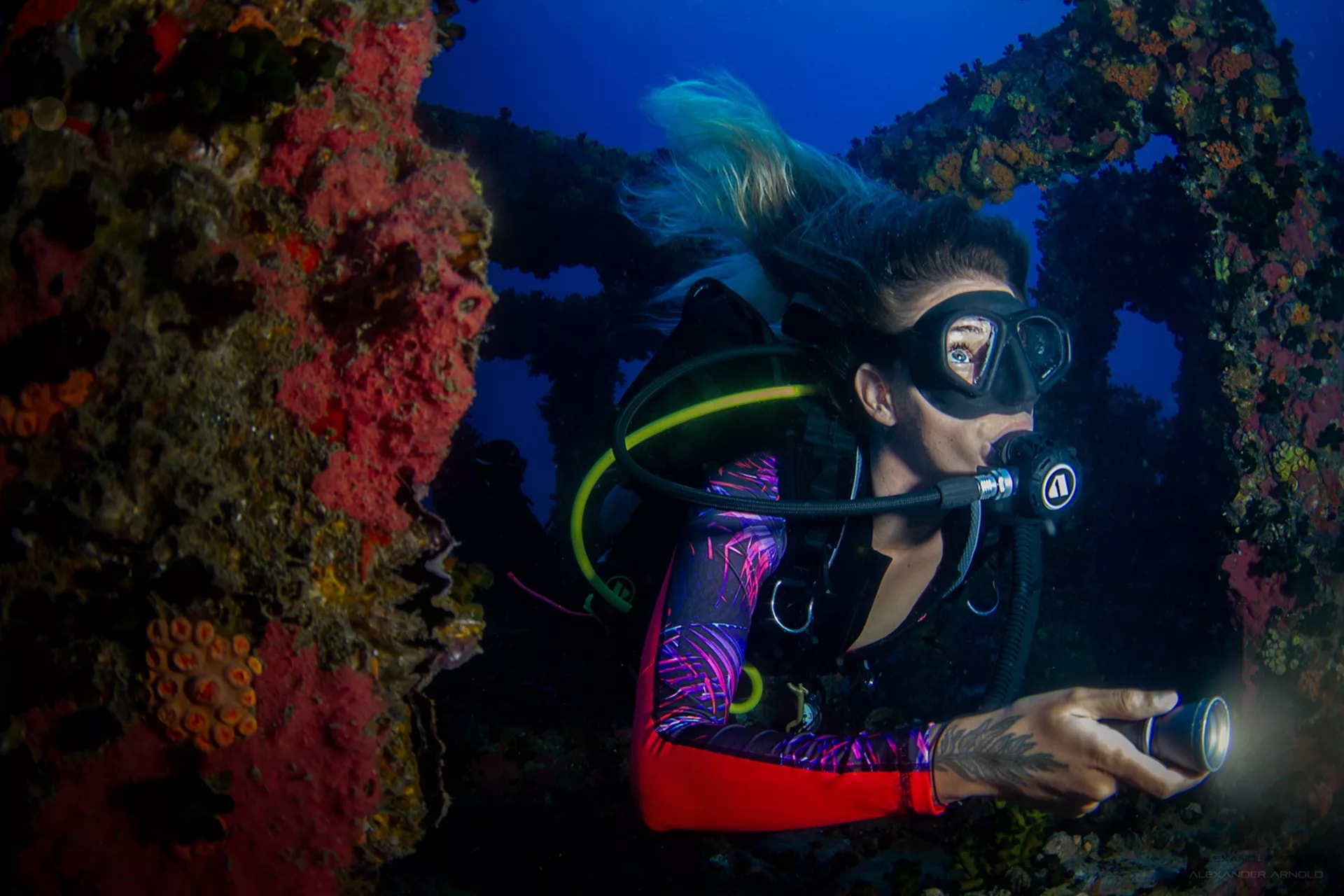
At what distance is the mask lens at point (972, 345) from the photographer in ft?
10.4

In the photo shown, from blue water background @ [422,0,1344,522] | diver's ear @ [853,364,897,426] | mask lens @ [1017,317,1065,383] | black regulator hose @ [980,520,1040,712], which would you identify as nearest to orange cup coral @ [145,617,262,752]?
black regulator hose @ [980,520,1040,712]

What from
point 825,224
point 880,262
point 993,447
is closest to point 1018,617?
point 993,447

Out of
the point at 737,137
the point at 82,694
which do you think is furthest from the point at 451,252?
the point at 737,137

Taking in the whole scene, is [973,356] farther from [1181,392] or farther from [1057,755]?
[1181,392]

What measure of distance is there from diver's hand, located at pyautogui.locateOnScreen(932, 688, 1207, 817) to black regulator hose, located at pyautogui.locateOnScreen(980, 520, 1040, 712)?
2.24 feet

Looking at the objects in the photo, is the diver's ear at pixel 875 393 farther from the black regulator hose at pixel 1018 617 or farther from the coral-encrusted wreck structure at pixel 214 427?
the coral-encrusted wreck structure at pixel 214 427

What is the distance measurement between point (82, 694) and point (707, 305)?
2986mm

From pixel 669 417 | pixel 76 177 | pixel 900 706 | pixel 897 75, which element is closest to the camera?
pixel 76 177

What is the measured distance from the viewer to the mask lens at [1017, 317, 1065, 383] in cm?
329

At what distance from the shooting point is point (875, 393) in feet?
11.2

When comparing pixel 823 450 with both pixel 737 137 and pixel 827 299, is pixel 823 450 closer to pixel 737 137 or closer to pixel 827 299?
pixel 827 299

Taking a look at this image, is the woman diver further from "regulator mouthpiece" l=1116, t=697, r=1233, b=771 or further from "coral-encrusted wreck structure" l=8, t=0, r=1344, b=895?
"coral-encrusted wreck structure" l=8, t=0, r=1344, b=895

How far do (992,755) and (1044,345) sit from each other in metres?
2.16

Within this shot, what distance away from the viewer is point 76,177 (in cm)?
141
